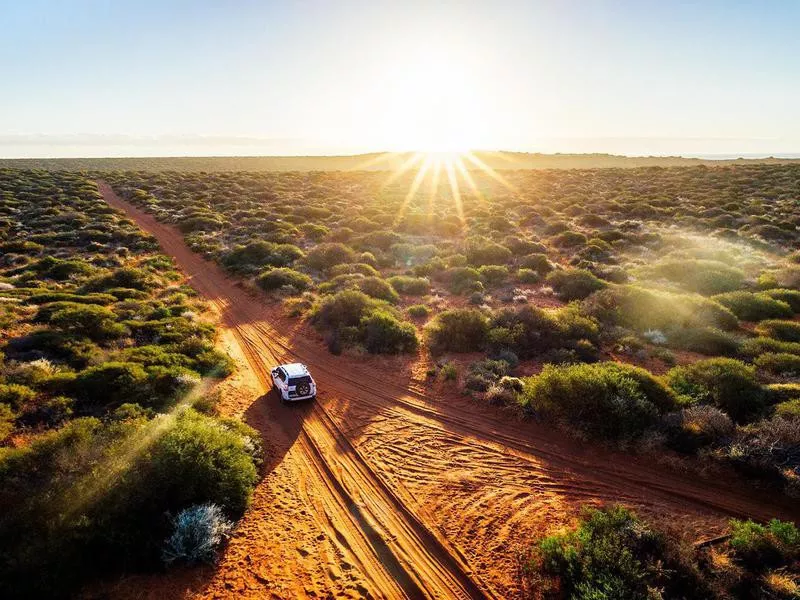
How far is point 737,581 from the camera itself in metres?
7.25

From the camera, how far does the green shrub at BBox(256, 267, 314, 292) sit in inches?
1031

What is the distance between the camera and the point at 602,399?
12305 mm

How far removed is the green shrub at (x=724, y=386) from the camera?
12.3m

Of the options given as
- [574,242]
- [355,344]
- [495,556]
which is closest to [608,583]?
[495,556]

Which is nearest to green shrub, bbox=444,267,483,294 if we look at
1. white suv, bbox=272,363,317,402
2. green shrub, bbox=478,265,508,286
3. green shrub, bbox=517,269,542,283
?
green shrub, bbox=478,265,508,286

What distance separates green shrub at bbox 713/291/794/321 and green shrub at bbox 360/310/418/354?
16.1 meters

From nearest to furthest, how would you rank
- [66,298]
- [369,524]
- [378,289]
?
[369,524], [66,298], [378,289]

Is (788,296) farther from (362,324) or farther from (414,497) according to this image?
(414,497)

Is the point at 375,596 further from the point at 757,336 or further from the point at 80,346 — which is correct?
the point at 757,336

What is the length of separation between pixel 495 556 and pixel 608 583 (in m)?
2.24

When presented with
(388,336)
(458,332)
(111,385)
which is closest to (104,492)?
(111,385)

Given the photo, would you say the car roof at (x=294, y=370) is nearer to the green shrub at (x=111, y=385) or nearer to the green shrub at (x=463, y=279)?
the green shrub at (x=111, y=385)

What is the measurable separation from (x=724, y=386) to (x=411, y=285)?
1670 cm

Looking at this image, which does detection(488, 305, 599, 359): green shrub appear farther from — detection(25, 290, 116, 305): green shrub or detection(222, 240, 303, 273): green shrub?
detection(25, 290, 116, 305): green shrub
